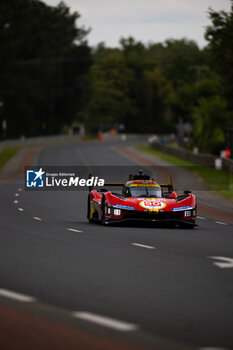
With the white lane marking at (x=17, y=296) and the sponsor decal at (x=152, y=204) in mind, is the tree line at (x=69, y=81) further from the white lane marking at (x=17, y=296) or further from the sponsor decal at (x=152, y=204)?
the white lane marking at (x=17, y=296)

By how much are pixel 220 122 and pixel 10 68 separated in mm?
42594

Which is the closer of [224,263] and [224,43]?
[224,263]

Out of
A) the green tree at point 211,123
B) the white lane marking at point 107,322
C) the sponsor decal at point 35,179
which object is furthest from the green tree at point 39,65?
the white lane marking at point 107,322

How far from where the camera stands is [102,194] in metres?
22.5

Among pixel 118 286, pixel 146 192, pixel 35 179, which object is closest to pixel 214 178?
pixel 35 179

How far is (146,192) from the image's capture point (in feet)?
73.9

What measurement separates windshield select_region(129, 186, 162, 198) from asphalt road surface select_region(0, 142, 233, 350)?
1669mm

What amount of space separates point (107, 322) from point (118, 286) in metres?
2.43

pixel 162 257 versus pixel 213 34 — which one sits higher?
pixel 213 34

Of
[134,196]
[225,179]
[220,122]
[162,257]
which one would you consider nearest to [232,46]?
[225,179]

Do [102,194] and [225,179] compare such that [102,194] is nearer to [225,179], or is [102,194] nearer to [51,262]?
[51,262]

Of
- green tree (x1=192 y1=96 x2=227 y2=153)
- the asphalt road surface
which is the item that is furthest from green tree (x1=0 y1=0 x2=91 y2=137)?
the asphalt road surface

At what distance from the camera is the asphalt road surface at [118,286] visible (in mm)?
8172

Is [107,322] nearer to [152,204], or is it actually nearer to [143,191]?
[152,204]
